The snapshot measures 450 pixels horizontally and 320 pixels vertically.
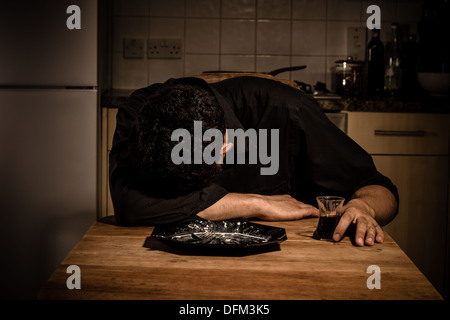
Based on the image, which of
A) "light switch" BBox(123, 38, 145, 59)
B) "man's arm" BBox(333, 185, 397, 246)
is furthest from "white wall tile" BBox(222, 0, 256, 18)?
"man's arm" BBox(333, 185, 397, 246)

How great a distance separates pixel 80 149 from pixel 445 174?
1711 millimetres

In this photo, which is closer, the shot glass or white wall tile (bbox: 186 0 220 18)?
the shot glass

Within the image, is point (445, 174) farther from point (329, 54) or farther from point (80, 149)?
point (80, 149)

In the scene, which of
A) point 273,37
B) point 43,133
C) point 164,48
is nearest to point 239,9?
point 273,37

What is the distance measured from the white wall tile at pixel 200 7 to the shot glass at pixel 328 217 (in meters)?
2.13

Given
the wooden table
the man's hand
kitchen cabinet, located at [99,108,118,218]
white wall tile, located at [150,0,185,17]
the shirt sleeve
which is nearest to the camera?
the wooden table

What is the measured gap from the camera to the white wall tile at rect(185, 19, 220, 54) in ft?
9.41

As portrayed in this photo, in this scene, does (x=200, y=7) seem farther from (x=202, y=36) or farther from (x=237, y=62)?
(x=237, y=62)

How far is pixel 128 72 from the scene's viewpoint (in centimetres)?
289

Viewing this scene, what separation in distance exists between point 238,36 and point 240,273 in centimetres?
232

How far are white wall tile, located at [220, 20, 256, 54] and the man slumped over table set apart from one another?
1.48m

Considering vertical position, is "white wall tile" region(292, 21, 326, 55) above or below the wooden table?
above

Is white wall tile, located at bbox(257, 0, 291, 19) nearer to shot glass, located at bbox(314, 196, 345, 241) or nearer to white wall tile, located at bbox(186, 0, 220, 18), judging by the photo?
white wall tile, located at bbox(186, 0, 220, 18)
